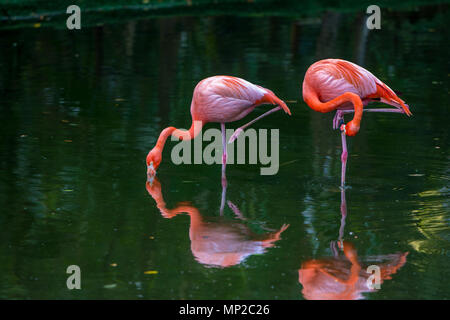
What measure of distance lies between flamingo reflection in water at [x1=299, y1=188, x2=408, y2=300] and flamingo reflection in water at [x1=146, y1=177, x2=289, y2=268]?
0.51 meters

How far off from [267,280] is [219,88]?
3279 millimetres

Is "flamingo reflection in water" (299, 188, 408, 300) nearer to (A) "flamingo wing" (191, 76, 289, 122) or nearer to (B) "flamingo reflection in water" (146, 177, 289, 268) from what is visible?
(B) "flamingo reflection in water" (146, 177, 289, 268)

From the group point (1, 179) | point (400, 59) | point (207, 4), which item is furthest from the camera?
point (207, 4)

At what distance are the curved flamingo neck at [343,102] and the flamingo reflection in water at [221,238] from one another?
127 cm

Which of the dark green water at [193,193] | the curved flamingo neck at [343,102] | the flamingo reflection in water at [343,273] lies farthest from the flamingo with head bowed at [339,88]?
the flamingo reflection in water at [343,273]

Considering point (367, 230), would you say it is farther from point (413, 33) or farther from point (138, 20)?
point (138, 20)

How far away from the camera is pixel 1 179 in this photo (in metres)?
9.03

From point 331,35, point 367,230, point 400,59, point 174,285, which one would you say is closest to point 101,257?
point 174,285

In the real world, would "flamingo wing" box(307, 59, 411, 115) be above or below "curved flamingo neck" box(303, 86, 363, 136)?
above

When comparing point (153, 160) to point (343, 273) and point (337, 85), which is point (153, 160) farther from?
point (343, 273)

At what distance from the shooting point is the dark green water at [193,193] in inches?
251

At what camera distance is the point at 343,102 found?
8.82 m

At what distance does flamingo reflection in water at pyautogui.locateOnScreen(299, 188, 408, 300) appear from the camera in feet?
19.9

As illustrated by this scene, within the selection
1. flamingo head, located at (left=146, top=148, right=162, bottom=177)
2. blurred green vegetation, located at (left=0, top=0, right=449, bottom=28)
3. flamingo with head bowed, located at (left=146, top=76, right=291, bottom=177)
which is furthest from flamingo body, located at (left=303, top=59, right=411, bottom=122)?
blurred green vegetation, located at (left=0, top=0, right=449, bottom=28)
